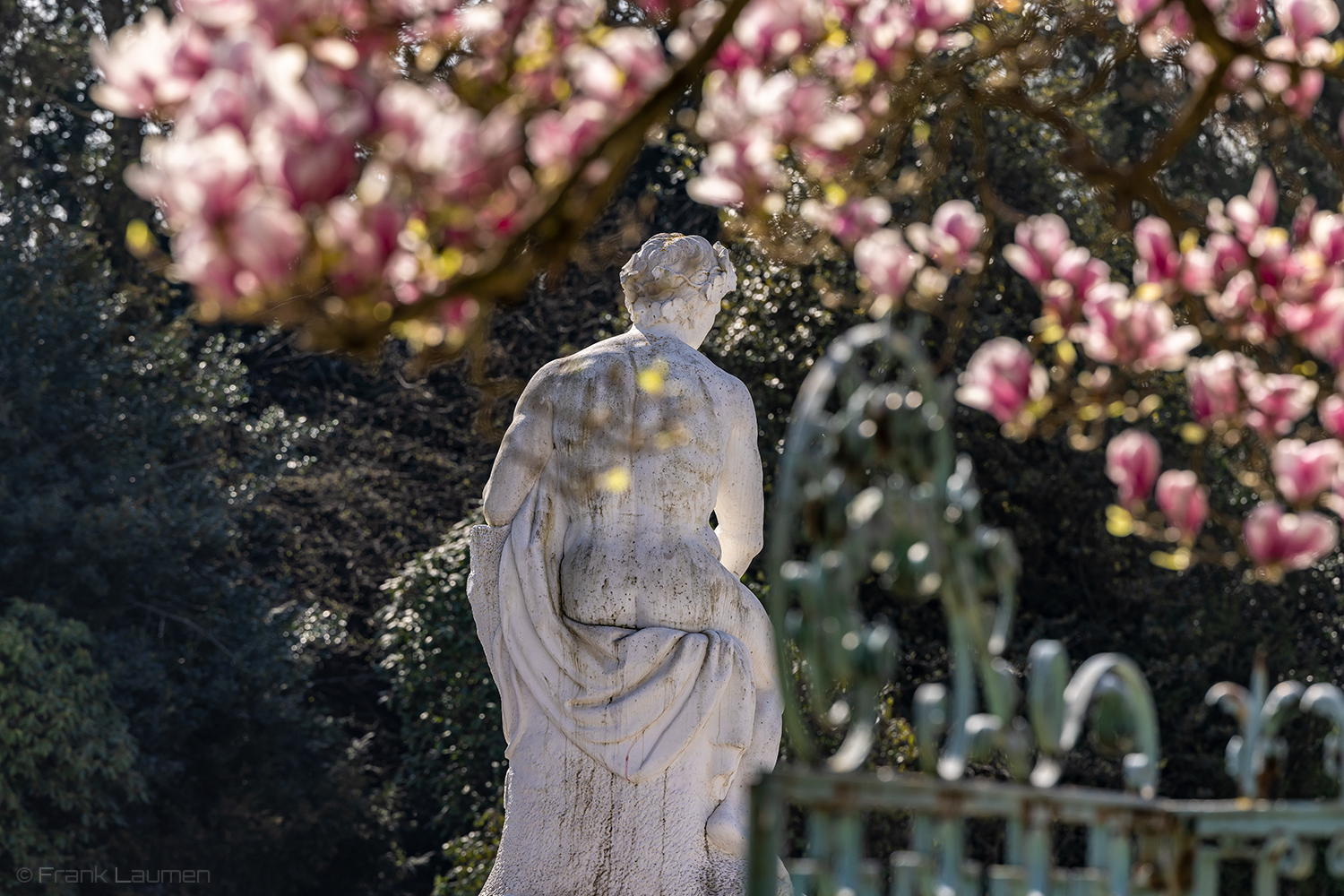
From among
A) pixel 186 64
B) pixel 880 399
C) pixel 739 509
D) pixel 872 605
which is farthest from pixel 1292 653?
pixel 186 64

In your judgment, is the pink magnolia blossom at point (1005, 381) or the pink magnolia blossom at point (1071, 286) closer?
the pink magnolia blossom at point (1005, 381)

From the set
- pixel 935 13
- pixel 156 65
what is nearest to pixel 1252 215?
pixel 935 13

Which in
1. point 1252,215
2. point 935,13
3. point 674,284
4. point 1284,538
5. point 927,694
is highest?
point 674,284

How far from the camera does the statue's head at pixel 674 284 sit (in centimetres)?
527

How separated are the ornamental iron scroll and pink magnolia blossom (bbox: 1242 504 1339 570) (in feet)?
0.49

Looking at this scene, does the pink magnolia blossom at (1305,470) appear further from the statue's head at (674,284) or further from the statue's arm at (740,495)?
the statue's head at (674,284)

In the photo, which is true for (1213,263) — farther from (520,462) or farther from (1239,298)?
(520,462)

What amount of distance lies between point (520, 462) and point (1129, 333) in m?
2.68

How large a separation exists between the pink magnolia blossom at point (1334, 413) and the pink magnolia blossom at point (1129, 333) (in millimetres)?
236

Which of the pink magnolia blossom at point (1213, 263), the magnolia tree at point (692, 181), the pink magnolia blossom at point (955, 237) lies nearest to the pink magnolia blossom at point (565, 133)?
the magnolia tree at point (692, 181)

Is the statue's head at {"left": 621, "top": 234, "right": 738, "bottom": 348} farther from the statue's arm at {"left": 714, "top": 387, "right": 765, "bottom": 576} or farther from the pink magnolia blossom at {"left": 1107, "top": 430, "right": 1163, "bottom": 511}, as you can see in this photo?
the pink magnolia blossom at {"left": 1107, "top": 430, "right": 1163, "bottom": 511}

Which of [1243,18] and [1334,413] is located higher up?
[1243,18]

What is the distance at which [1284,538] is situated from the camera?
250cm

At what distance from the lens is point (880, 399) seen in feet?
7.38
